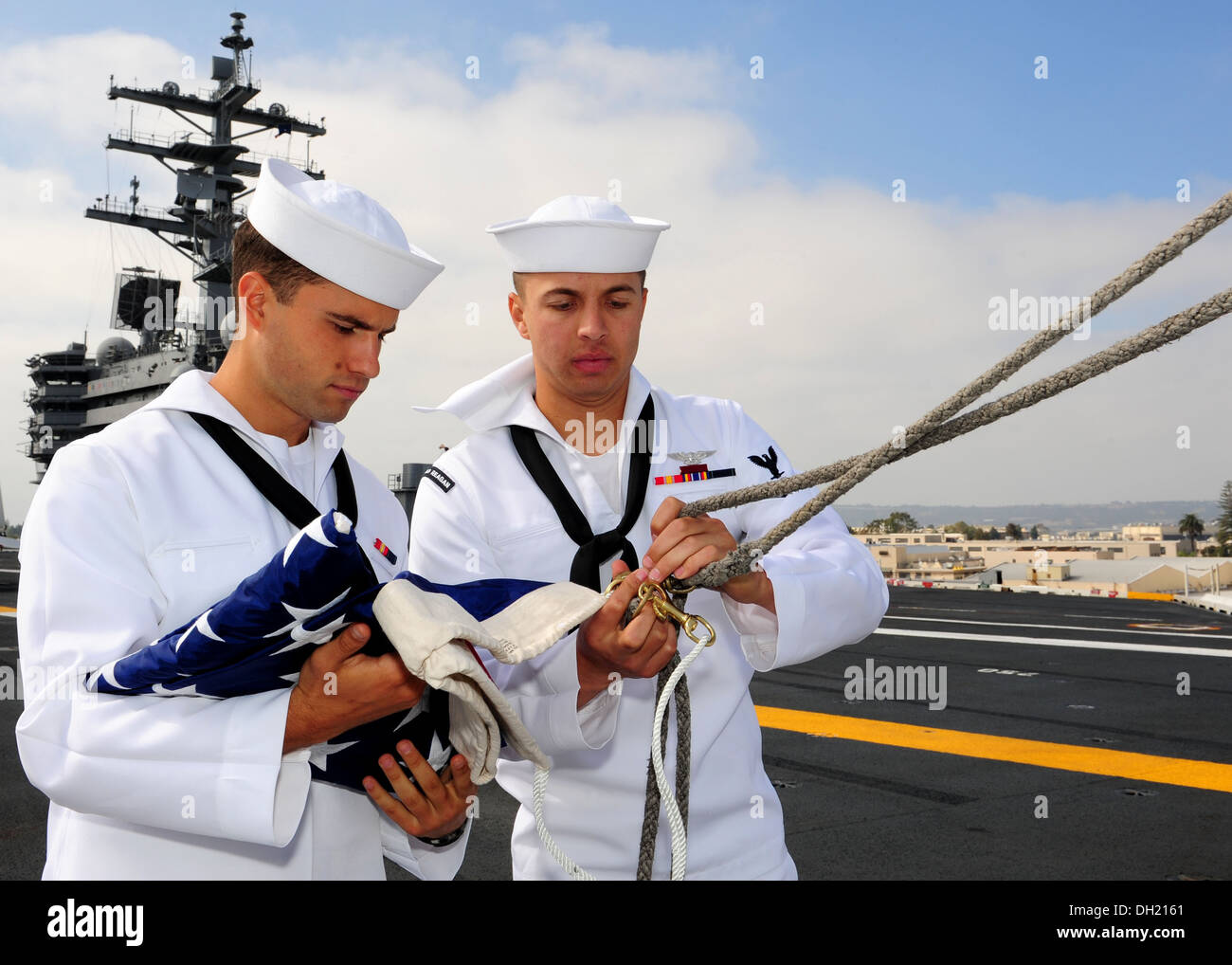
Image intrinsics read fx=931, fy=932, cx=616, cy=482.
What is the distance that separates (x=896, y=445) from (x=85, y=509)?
1372 mm

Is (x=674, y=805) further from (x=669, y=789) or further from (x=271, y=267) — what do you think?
(x=271, y=267)

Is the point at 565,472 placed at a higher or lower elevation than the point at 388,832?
higher

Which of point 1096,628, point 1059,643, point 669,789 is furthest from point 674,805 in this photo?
point 1096,628

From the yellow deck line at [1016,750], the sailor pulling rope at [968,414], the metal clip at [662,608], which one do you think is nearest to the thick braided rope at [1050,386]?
the sailor pulling rope at [968,414]

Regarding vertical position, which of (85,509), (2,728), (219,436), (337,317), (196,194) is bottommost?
(2,728)

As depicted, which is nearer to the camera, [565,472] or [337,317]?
[337,317]

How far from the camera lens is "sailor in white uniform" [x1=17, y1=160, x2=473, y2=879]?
4.90 ft

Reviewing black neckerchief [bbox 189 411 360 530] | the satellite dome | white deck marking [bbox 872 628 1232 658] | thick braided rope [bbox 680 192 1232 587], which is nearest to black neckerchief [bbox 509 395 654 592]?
thick braided rope [bbox 680 192 1232 587]

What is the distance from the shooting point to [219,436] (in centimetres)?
191

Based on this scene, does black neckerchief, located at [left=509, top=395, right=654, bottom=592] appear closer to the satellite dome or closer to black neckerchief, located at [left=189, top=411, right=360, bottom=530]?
black neckerchief, located at [left=189, top=411, right=360, bottom=530]

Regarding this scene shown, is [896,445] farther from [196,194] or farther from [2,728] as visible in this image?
[196,194]

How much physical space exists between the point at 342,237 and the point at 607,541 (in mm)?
878

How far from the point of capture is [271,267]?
1973 mm
